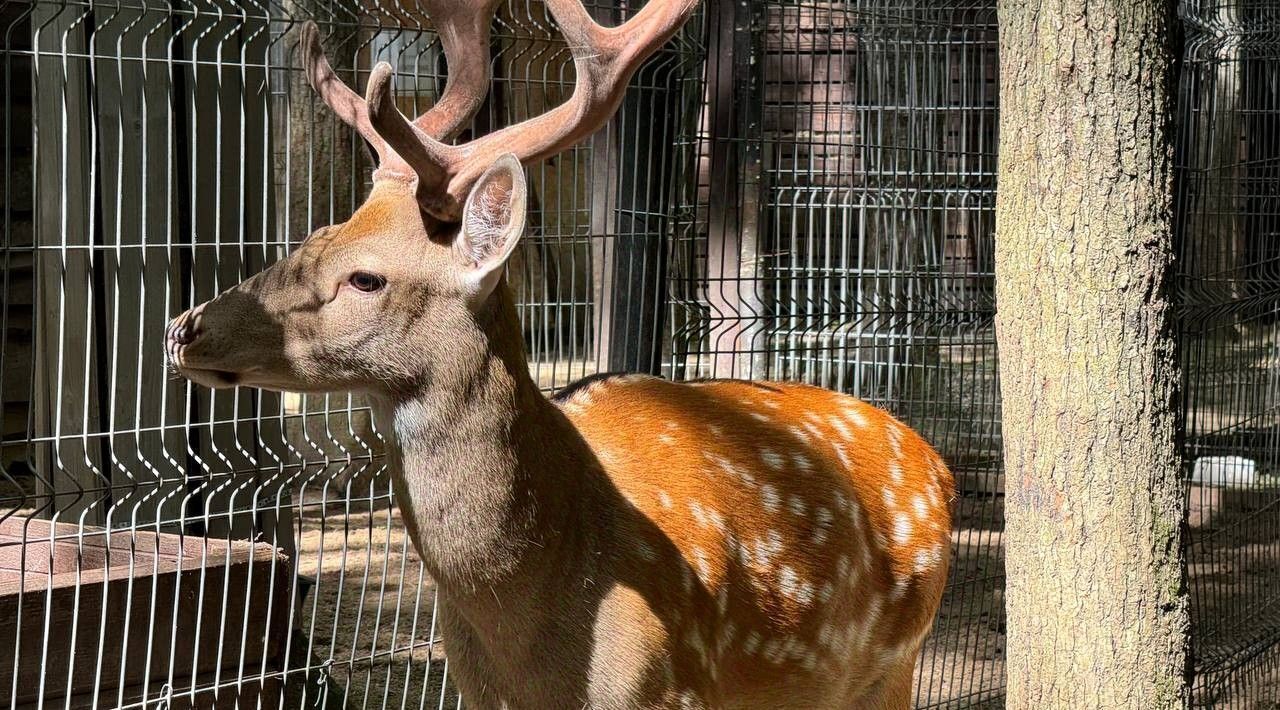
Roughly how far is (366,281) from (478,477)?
0.48 m

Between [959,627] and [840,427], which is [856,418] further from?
[959,627]

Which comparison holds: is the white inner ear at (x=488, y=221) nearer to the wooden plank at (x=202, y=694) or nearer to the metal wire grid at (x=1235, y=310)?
the wooden plank at (x=202, y=694)

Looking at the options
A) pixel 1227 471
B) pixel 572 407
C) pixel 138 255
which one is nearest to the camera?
pixel 572 407

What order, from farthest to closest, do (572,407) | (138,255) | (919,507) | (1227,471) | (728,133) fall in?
1. (1227,471)
2. (728,133)
3. (138,255)
4. (919,507)
5. (572,407)

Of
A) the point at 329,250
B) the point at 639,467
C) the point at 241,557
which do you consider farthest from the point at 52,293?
the point at 639,467

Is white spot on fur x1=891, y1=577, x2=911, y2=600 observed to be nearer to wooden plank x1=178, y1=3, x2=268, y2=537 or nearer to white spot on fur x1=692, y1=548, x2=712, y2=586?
white spot on fur x1=692, y1=548, x2=712, y2=586

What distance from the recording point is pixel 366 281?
9.71ft

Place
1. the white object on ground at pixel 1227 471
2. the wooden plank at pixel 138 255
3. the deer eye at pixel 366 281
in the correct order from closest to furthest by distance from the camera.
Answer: the deer eye at pixel 366 281 < the wooden plank at pixel 138 255 < the white object on ground at pixel 1227 471

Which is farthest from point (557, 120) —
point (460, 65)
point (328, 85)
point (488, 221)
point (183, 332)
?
point (183, 332)

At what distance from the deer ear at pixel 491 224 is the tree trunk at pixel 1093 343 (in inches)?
39.7

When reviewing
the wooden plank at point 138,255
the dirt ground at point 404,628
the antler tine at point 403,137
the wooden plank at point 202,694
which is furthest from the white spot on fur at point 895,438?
the wooden plank at point 138,255

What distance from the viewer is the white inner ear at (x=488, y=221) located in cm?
289

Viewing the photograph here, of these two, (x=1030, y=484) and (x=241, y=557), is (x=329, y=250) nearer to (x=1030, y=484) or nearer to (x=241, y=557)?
(x=241, y=557)

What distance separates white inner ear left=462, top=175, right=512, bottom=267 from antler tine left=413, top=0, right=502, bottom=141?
1.66 feet
